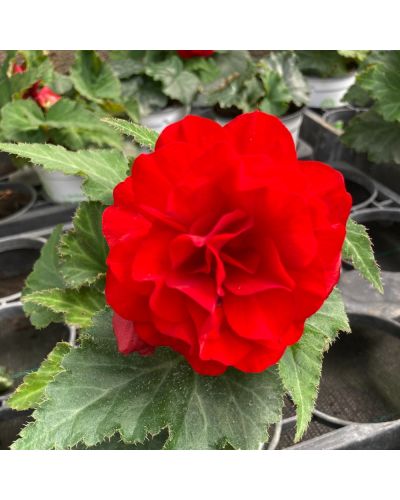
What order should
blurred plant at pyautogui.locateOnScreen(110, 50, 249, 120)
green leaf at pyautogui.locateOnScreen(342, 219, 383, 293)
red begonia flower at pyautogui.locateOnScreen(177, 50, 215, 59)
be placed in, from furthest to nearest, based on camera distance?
1. red begonia flower at pyautogui.locateOnScreen(177, 50, 215, 59)
2. blurred plant at pyautogui.locateOnScreen(110, 50, 249, 120)
3. green leaf at pyautogui.locateOnScreen(342, 219, 383, 293)

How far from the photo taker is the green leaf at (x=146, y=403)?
0.45 meters

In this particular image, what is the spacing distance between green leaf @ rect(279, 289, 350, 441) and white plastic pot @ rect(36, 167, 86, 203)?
32.9 inches

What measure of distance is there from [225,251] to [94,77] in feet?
3.51

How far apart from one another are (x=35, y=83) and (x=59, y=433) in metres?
1.02

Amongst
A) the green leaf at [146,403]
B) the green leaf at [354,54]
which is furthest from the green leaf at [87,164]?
the green leaf at [354,54]

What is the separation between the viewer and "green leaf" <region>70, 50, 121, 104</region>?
4.27 feet

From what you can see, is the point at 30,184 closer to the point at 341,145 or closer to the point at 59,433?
the point at 341,145

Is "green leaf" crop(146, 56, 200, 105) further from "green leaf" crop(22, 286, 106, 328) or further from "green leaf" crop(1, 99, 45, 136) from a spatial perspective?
"green leaf" crop(22, 286, 106, 328)

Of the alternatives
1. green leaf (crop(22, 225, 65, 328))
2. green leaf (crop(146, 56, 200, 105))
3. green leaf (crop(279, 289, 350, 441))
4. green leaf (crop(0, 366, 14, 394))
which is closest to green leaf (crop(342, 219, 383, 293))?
green leaf (crop(279, 289, 350, 441))

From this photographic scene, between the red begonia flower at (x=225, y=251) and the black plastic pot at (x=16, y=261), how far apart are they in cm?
85

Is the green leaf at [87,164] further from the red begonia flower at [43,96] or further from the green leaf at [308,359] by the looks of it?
the red begonia flower at [43,96]

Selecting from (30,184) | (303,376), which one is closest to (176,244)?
(303,376)

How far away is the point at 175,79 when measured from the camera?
146cm

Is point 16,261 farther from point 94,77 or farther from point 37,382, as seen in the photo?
point 37,382
